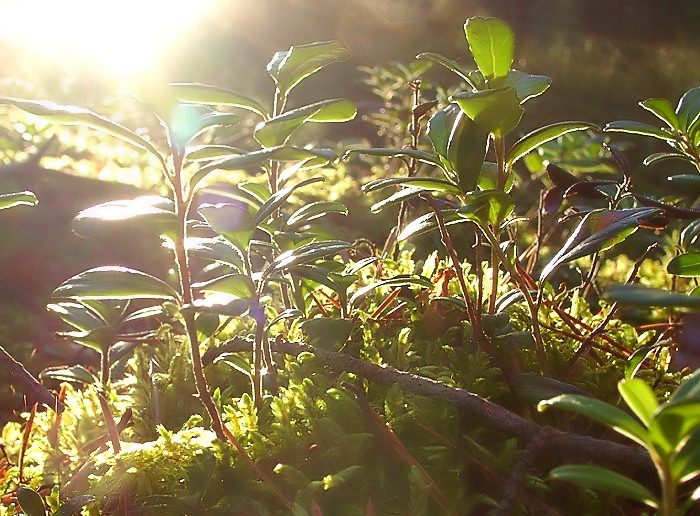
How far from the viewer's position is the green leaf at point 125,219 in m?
0.81

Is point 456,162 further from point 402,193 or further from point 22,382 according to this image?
point 22,382

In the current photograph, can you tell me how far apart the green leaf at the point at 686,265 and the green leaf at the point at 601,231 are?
0.08 metres

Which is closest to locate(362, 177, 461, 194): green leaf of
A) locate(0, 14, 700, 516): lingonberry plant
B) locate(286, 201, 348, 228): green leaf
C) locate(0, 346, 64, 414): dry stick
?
locate(0, 14, 700, 516): lingonberry plant

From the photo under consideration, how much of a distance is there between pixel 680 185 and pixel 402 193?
600 centimetres

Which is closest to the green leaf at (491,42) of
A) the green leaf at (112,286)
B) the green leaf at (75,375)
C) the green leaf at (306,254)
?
the green leaf at (306,254)

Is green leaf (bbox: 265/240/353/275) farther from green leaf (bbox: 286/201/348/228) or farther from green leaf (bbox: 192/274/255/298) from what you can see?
green leaf (bbox: 286/201/348/228)

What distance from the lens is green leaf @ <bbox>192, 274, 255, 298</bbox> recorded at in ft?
3.02

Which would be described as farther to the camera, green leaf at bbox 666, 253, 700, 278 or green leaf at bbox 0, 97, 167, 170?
green leaf at bbox 666, 253, 700, 278

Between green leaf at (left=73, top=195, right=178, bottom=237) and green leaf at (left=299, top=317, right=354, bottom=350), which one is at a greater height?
green leaf at (left=73, top=195, right=178, bottom=237)

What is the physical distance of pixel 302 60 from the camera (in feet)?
3.60

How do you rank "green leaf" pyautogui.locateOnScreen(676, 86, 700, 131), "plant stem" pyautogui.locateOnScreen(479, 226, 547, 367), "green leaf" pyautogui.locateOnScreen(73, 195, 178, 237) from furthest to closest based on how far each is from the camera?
"green leaf" pyautogui.locateOnScreen(676, 86, 700, 131) < "plant stem" pyautogui.locateOnScreen(479, 226, 547, 367) < "green leaf" pyautogui.locateOnScreen(73, 195, 178, 237)

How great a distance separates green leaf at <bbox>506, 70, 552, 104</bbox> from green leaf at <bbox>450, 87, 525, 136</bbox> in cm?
10

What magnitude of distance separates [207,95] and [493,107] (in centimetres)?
48

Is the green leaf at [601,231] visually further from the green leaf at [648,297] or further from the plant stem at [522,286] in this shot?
the green leaf at [648,297]
